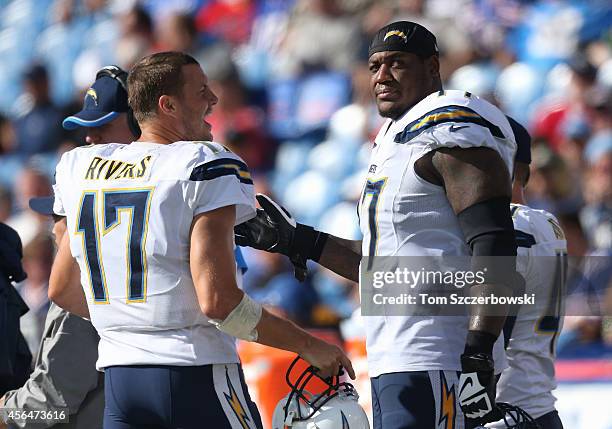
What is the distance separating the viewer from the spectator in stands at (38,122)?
11992 millimetres

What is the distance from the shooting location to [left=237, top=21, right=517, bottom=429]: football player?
3400 mm

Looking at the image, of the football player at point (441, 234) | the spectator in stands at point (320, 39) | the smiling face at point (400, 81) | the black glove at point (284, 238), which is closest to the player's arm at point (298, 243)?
the black glove at point (284, 238)

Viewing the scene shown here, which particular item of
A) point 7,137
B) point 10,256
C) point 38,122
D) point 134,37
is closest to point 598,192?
point 10,256

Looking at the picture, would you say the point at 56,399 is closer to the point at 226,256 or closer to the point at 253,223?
the point at 253,223

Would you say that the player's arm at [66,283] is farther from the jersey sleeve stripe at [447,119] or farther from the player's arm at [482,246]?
the player's arm at [482,246]

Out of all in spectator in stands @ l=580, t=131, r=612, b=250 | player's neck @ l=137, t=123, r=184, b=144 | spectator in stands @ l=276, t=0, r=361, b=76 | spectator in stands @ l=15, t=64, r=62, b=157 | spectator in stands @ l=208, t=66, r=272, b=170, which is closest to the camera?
player's neck @ l=137, t=123, r=184, b=144

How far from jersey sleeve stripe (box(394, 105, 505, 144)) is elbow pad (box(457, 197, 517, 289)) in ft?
0.87

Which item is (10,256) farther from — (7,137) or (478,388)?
(7,137)

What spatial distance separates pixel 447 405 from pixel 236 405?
68cm

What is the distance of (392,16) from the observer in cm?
1059

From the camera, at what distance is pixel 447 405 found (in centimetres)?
345

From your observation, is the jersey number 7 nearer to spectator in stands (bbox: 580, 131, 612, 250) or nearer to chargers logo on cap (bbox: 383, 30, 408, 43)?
chargers logo on cap (bbox: 383, 30, 408, 43)

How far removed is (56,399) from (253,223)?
42.4 inches

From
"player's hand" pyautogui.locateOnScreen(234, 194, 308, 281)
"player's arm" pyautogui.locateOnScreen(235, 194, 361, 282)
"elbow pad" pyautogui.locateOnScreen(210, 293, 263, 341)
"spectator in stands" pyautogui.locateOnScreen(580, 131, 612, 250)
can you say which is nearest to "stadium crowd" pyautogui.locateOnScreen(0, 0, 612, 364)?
"spectator in stands" pyautogui.locateOnScreen(580, 131, 612, 250)
